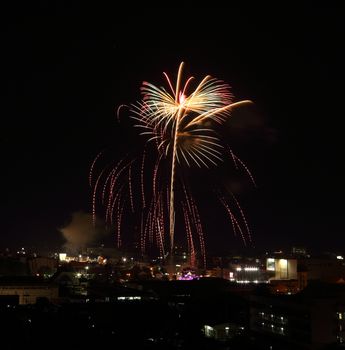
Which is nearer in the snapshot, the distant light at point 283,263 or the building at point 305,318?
the building at point 305,318

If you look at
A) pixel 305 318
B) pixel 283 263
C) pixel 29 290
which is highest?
pixel 283 263

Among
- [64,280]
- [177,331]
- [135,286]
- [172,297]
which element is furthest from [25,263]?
[177,331]

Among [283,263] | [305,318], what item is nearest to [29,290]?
[305,318]

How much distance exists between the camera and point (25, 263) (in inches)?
1039

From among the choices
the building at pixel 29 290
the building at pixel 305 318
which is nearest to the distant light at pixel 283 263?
the building at pixel 305 318

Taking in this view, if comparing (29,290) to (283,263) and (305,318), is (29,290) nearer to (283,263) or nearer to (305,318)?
(305,318)

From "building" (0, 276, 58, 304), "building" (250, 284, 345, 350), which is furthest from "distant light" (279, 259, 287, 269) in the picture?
"building" (0, 276, 58, 304)

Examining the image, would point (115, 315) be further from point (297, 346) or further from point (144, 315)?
point (297, 346)

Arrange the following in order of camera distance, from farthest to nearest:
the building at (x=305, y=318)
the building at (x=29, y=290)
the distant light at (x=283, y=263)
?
1. the distant light at (x=283, y=263)
2. the building at (x=29, y=290)
3. the building at (x=305, y=318)

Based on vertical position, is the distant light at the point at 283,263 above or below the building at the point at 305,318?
above

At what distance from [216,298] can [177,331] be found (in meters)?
6.24

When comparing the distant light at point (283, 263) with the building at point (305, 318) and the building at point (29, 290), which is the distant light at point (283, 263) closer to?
the building at point (305, 318)

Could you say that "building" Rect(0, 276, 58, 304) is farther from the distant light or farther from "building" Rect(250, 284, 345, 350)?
the distant light

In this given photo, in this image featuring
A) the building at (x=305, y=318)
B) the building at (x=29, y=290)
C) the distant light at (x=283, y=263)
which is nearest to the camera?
the building at (x=305, y=318)
